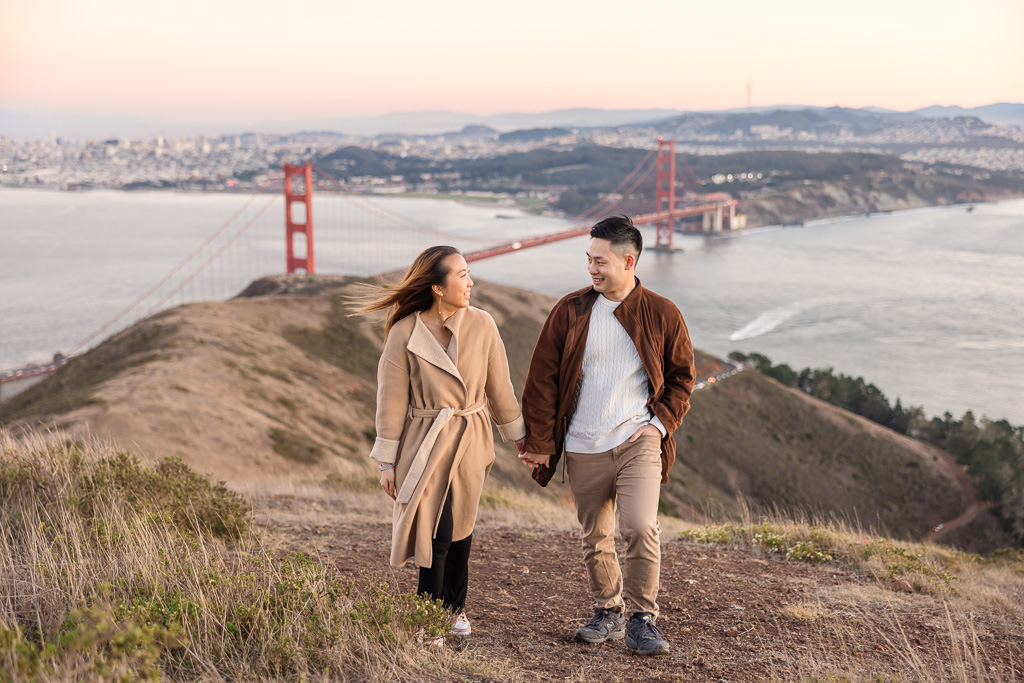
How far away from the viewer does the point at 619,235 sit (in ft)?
8.32

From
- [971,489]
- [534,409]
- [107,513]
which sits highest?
[534,409]

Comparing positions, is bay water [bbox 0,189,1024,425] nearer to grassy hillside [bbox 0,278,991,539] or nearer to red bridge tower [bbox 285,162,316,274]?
grassy hillside [bbox 0,278,991,539]

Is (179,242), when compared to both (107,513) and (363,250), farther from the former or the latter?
(107,513)

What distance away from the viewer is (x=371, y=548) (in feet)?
13.1

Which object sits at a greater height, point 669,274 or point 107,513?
point 107,513

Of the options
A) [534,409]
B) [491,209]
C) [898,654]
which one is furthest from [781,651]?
[491,209]

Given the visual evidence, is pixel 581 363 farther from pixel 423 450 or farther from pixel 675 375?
pixel 423 450

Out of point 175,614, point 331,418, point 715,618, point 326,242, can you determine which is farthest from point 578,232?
point 175,614

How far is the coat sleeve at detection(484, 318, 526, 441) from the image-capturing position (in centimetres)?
257

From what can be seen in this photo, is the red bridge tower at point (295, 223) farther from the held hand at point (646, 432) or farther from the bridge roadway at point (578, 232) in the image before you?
Answer: the held hand at point (646, 432)

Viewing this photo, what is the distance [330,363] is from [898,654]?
19654 mm

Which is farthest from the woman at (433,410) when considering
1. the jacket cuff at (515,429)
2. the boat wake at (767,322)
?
the boat wake at (767,322)

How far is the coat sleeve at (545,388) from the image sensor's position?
2611 mm

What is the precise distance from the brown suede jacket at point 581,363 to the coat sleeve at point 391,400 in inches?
15.8
